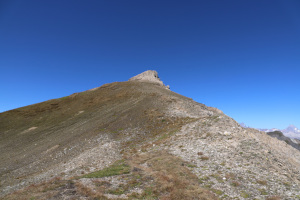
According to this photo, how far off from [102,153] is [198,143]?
17175 mm

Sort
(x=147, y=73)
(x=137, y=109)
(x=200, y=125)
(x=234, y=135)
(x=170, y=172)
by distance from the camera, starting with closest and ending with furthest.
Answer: (x=170, y=172), (x=234, y=135), (x=200, y=125), (x=137, y=109), (x=147, y=73)

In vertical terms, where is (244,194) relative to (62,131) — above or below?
below

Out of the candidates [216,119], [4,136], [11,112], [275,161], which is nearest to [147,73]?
[11,112]

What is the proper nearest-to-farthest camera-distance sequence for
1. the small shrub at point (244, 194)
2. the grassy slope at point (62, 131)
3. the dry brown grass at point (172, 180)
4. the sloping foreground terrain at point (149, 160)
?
the dry brown grass at point (172, 180)
the small shrub at point (244, 194)
the sloping foreground terrain at point (149, 160)
the grassy slope at point (62, 131)

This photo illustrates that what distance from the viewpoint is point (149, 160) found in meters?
23.5

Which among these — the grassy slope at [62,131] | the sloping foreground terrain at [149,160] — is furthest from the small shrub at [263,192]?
the grassy slope at [62,131]

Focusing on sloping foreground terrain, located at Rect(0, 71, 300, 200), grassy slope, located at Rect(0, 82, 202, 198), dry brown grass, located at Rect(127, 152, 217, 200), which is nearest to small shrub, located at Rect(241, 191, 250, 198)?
sloping foreground terrain, located at Rect(0, 71, 300, 200)

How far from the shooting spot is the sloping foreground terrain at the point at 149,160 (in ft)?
50.0

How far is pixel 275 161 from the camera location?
849 inches

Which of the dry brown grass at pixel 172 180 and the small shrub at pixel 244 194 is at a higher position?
the dry brown grass at pixel 172 180

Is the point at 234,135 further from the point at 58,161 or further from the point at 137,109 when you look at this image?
the point at 58,161

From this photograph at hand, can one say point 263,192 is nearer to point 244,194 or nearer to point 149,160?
point 244,194

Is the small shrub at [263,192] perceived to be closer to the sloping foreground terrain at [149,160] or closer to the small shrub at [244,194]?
the sloping foreground terrain at [149,160]

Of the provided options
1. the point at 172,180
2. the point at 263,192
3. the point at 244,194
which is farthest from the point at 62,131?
the point at 263,192
